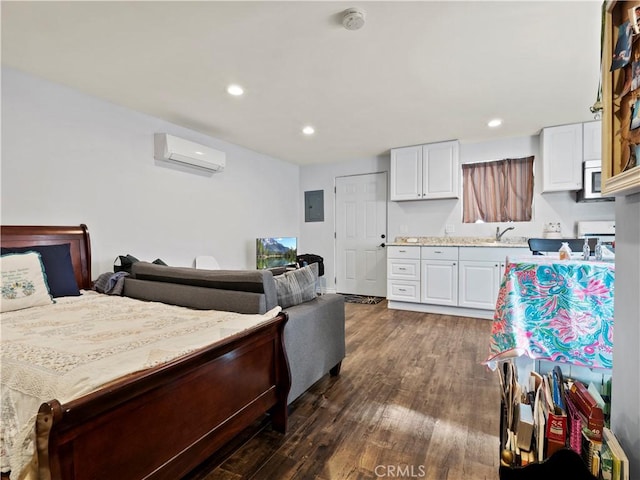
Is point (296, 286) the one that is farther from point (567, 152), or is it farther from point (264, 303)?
point (567, 152)

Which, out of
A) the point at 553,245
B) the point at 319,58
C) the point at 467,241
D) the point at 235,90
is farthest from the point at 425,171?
the point at 235,90

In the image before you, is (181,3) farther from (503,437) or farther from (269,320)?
(503,437)

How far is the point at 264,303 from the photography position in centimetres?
172

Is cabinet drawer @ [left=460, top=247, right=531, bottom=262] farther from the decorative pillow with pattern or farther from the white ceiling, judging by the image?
the decorative pillow with pattern

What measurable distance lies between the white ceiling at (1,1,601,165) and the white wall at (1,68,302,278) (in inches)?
8.6

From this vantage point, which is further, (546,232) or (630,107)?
(546,232)

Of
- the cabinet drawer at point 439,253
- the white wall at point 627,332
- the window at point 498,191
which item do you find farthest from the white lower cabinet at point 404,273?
the white wall at point 627,332

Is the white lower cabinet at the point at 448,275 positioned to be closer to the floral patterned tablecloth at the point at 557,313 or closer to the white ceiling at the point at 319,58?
the white ceiling at the point at 319,58

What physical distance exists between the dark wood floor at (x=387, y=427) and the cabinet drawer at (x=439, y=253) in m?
1.45

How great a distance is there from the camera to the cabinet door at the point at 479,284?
380cm

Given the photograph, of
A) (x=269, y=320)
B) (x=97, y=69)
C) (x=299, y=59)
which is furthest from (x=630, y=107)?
(x=97, y=69)

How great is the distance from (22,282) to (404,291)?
3.95 m

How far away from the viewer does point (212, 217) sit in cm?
407

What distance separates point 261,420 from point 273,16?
2394 millimetres
